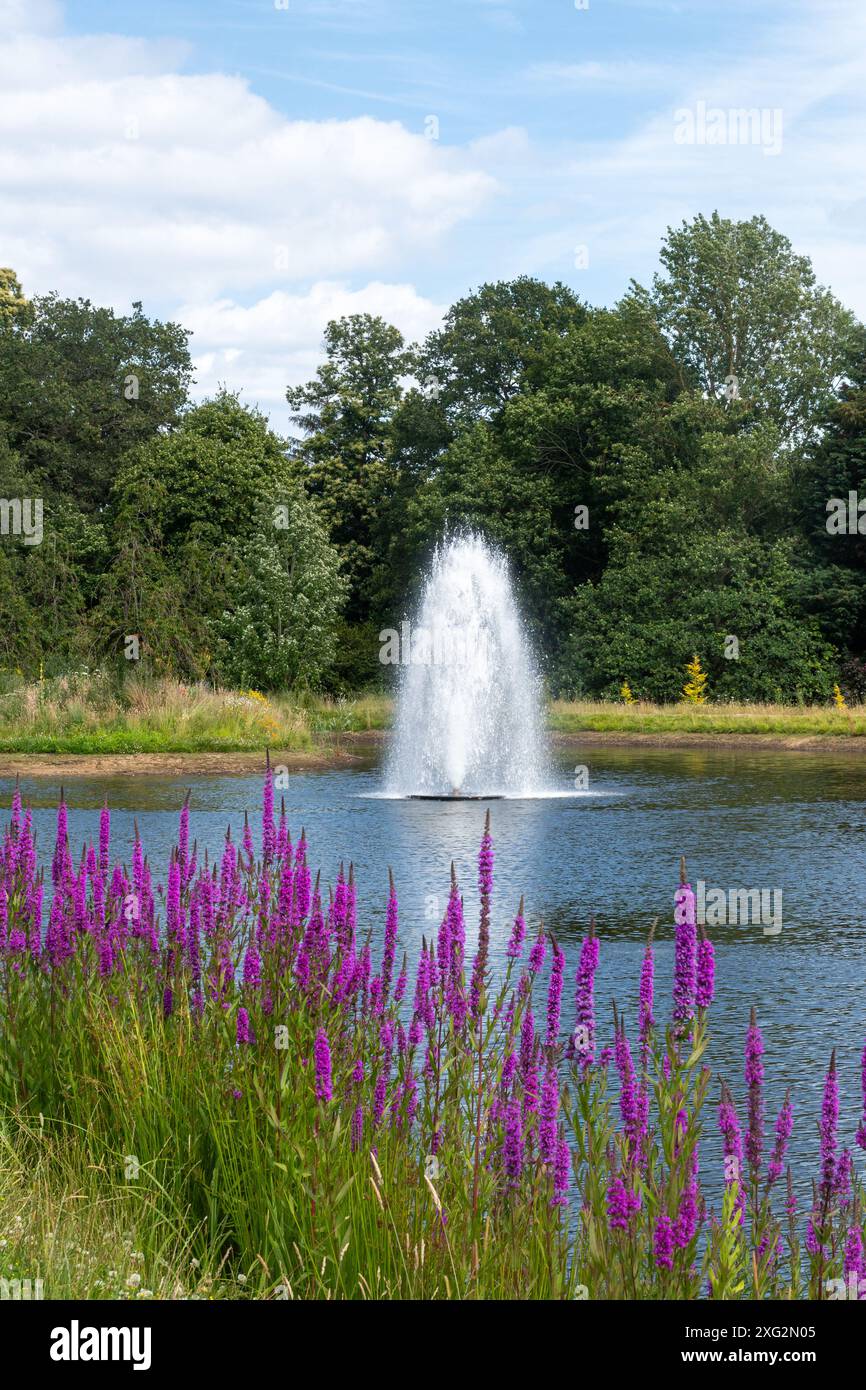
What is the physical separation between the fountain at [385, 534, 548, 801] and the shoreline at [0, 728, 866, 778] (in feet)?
6.25

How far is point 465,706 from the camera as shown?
2725 cm

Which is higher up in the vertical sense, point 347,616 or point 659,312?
point 659,312

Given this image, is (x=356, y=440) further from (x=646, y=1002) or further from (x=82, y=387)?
(x=646, y=1002)

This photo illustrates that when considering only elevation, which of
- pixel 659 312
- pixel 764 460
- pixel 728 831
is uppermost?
pixel 659 312

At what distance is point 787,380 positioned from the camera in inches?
2069

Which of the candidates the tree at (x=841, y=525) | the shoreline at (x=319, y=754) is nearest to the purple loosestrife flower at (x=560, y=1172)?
the shoreline at (x=319, y=754)

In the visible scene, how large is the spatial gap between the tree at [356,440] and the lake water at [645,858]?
1213 inches

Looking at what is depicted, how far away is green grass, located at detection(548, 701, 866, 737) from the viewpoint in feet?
112

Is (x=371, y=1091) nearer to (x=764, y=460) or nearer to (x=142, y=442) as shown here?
(x=764, y=460)

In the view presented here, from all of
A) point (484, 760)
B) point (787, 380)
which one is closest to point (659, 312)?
point (787, 380)

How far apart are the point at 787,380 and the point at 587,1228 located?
51.6 metres

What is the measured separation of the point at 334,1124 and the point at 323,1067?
43cm

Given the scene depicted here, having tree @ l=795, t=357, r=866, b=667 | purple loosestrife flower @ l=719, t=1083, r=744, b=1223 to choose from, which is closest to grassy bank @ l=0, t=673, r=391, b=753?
tree @ l=795, t=357, r=866, b=667

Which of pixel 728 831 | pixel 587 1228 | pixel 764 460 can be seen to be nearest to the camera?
pixel 587 1228
